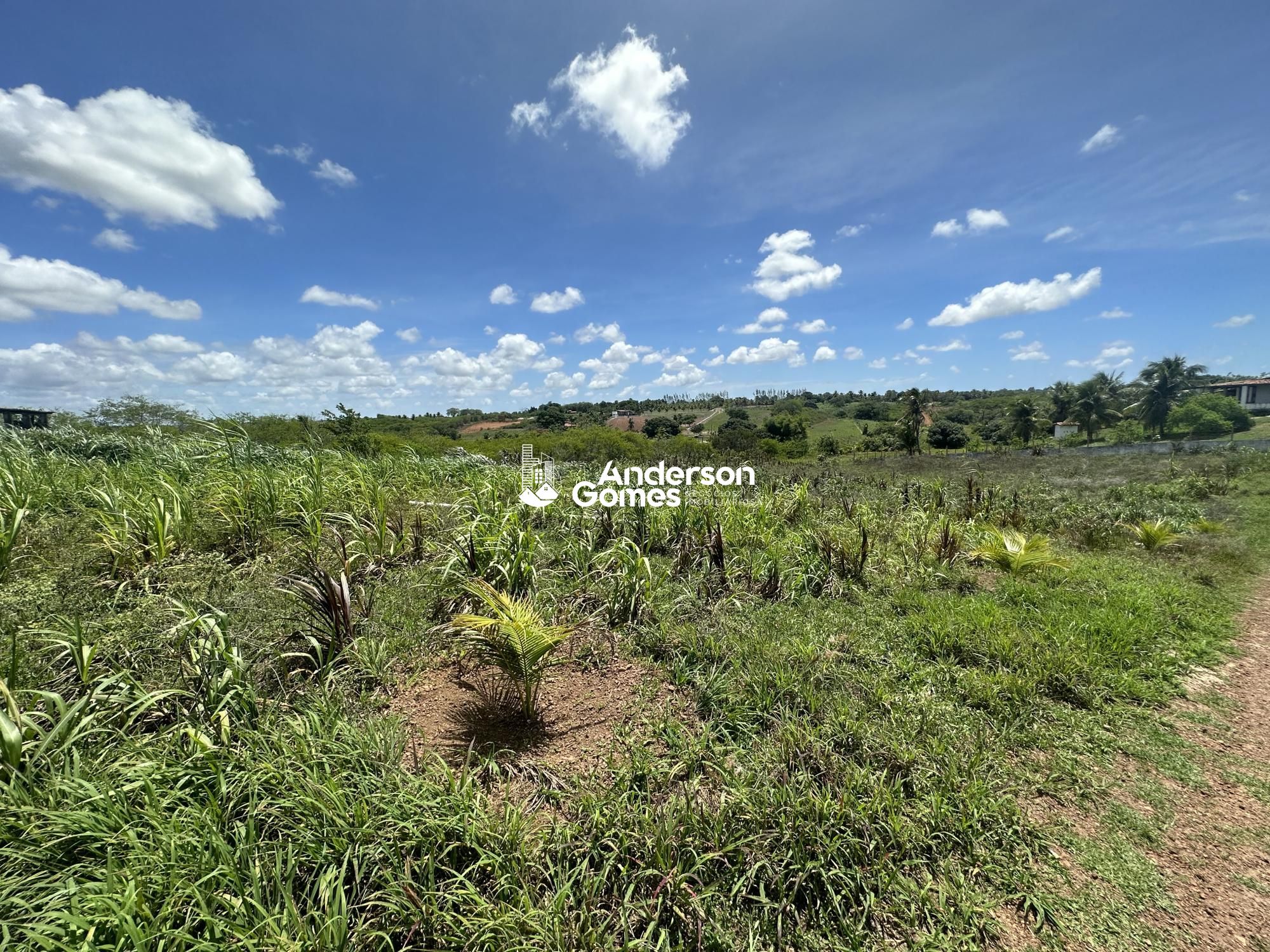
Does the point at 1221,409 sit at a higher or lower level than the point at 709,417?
lower

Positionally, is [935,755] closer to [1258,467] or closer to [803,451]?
[1258,467]

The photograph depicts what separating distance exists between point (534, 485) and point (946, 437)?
5188 centimetres

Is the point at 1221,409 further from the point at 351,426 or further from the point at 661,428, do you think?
the point at 351,426

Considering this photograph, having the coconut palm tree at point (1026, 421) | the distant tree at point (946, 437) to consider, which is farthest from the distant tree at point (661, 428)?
the coconut palm tree at point (1026, 421)

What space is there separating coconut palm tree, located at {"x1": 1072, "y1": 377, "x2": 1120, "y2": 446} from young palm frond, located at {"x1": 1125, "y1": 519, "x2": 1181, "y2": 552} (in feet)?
153

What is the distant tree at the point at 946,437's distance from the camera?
153 feet

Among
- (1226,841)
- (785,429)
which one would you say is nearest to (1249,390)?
(785,429)

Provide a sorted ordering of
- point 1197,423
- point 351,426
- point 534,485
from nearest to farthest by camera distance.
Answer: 1. point 534,485
2. point 351,426
3. point 1197,423

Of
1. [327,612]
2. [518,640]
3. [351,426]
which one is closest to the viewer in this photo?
[518,640]

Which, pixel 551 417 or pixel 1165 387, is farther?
pixel 551 417

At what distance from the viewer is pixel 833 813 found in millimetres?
1847

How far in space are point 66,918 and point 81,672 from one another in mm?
1238

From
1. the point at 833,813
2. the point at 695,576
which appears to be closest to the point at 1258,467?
the point at 695,576

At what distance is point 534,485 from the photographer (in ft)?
19.1
